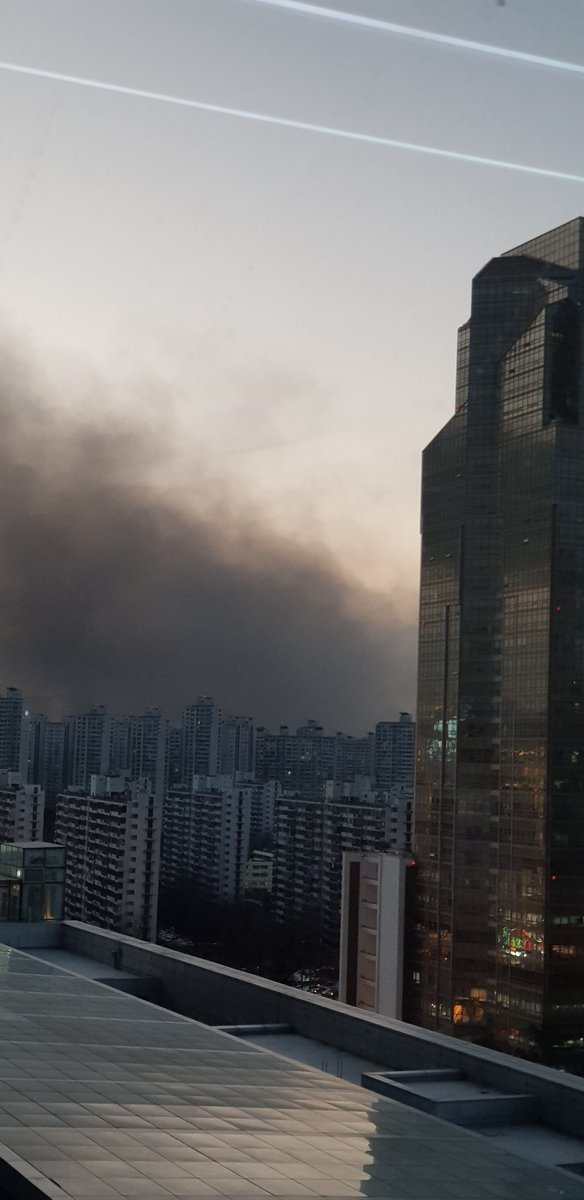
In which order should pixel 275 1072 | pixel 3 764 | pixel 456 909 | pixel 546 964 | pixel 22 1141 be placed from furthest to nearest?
pixel 3 764 < pixel 456 909 < pixel 546 964 < pixel 275 1072 < pixel 22 1141

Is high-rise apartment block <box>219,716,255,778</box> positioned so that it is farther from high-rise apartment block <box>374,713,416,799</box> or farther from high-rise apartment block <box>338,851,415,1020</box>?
high-rise apartment block <box>338,851,415,1020</box>

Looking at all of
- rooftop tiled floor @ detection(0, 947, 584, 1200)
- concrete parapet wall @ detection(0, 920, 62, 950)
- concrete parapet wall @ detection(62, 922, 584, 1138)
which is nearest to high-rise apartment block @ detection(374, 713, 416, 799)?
concrete parapet wall @ detection(0, 920, 62, 950)

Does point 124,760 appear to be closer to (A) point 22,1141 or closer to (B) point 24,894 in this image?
(B) point 24,894

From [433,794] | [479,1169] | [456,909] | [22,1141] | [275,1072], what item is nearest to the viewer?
[22,1141]

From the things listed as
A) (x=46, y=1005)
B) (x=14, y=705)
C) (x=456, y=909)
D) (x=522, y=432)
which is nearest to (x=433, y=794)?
(x=456, y=909)

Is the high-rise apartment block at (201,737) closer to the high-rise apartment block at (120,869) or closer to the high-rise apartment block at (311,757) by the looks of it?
the high-rise apartment block at (311,757)
